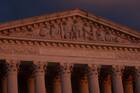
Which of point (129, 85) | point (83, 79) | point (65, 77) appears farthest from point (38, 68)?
point (129, 85)

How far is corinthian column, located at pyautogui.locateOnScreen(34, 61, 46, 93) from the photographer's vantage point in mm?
40487

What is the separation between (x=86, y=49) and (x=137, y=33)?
5973 mm

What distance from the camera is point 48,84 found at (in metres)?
46.5

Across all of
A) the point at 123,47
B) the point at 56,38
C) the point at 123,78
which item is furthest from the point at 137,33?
the point at 56,38

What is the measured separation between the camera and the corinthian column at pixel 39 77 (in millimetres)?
40487

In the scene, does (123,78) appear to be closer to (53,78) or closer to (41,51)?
(53,78)

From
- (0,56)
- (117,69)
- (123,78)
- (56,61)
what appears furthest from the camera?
(123,78)

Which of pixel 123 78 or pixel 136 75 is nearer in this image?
pixel 136 75

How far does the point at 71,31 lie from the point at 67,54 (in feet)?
7.24

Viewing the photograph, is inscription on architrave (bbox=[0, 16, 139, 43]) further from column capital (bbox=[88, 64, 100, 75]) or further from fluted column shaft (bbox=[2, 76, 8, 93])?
fluted column shaft (bbox=[2, 76, 8, 93])

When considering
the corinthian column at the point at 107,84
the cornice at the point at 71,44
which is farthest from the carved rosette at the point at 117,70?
the corinthian column at the point at 107,84

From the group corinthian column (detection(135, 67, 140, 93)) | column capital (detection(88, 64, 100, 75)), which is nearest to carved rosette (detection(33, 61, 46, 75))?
column capital (detection(88, 64, 100, 75))

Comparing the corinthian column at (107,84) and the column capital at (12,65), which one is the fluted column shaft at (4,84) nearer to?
the column capital at (12,65)

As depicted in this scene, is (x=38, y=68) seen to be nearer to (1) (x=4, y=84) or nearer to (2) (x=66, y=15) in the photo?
(1) (x=4, y=84)
